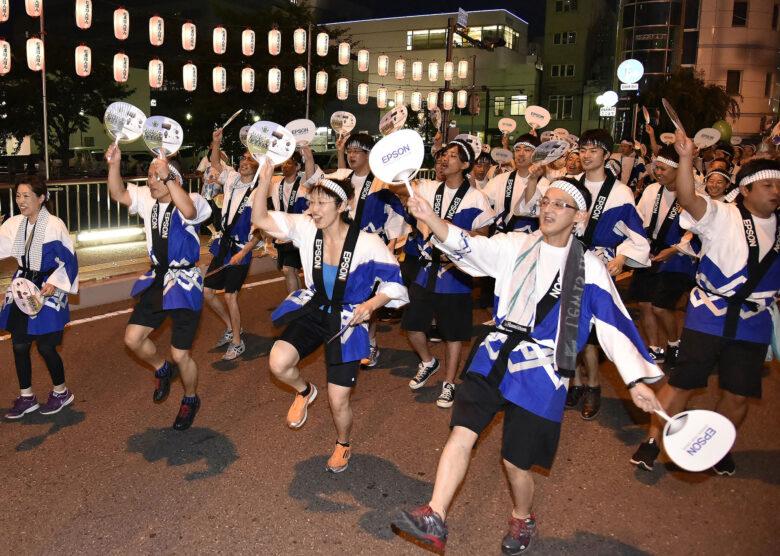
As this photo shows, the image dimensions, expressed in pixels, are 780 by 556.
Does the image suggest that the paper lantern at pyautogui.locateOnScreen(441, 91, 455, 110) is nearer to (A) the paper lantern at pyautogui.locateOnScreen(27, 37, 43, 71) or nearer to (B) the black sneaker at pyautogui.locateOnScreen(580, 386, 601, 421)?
(A) the paper lantern at pyautogui.locateOnScreen(27, 37, 43, 71)

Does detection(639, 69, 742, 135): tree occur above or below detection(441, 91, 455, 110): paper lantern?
above

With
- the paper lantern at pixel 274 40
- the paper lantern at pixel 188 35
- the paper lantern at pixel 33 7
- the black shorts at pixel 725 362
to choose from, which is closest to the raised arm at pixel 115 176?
the black shorts at pixel 725 362

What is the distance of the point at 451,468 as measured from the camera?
333 centimetres

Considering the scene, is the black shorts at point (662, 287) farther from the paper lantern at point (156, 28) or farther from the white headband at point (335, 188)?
the paper lantern at point (156, 28)

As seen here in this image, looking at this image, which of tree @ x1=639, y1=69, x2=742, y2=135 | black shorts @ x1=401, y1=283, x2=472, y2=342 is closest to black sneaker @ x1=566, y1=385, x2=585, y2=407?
black shorts @ x1=401, y1=283, x2=472, y2=342

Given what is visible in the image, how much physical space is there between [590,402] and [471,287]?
4.43 ft

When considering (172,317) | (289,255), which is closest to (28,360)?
(172,317)

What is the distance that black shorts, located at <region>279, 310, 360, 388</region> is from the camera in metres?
4.31

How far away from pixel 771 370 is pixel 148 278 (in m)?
6.05

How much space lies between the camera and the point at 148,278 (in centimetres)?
509

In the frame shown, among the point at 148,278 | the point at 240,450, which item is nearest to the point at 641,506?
the point at 240,450

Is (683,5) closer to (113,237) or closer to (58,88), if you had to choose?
(58,88)

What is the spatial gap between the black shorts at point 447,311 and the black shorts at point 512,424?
2.27 m

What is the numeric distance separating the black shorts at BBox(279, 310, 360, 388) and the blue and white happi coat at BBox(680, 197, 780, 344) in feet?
7.52
